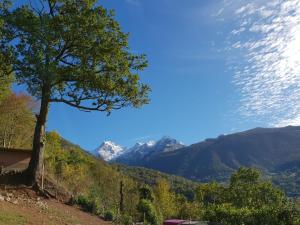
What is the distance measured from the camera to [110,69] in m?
29.9

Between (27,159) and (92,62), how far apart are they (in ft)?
37.3

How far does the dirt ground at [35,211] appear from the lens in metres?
19.5

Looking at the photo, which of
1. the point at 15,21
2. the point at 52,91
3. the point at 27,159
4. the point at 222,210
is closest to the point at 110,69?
the point at 52,91

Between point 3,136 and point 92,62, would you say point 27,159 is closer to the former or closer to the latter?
point 92,62

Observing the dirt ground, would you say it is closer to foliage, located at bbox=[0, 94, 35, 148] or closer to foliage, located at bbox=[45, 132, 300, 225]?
foliage, located at bbox=[45, 132, 300, 225]

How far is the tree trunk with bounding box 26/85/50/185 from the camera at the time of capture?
29.4 meters

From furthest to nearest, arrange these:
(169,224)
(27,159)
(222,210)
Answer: (169,224)
(222,210)
(27,159)

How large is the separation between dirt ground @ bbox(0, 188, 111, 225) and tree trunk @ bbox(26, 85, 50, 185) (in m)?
1.44

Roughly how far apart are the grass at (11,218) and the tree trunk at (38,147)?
9396mm

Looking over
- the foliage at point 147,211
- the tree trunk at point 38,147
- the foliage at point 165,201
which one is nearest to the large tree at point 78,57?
the tree trunk at point 38,147

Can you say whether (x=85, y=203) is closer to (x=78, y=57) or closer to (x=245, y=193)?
(x=78, y=57)

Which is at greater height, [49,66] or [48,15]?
[48,15]

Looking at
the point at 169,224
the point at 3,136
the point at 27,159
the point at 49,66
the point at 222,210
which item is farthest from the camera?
the point at 3,136

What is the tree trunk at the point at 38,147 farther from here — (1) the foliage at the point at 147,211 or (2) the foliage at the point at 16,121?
(2) the foliage at the point at 16,121
